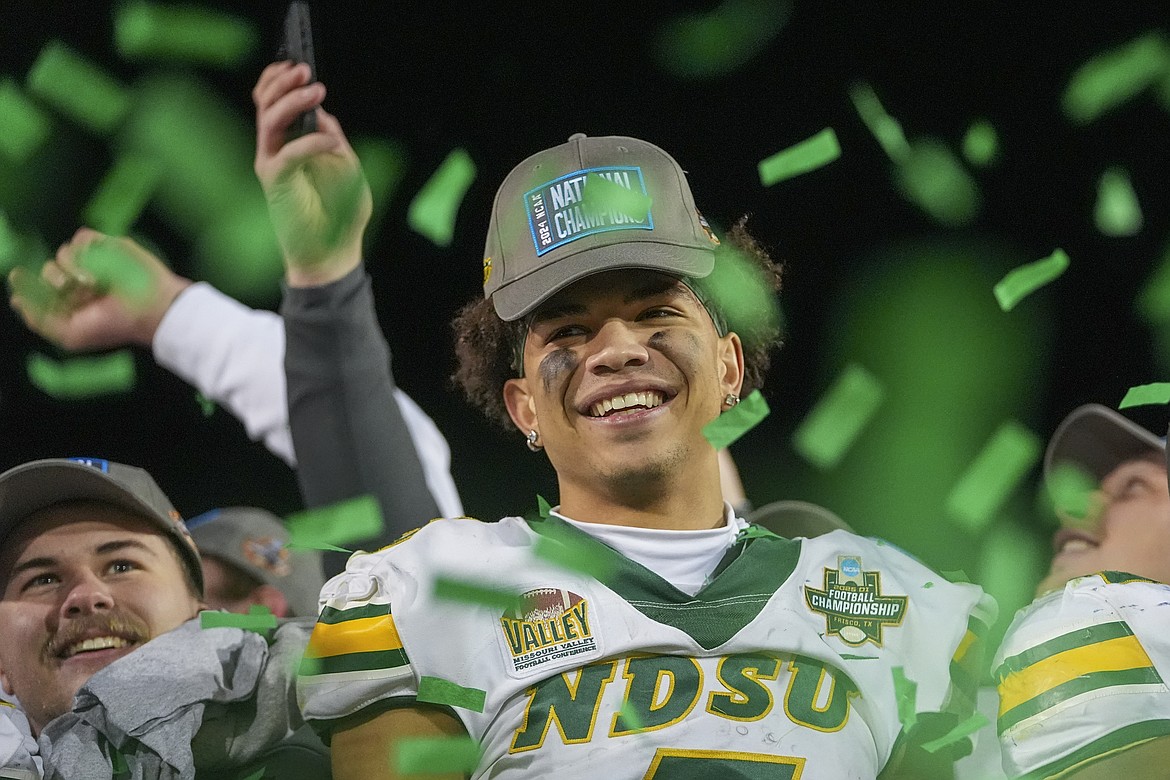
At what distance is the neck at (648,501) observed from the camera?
1992 millimetres

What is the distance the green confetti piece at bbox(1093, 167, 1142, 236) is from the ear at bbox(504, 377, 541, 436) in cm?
126

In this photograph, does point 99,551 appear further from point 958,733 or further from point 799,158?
point 799,158

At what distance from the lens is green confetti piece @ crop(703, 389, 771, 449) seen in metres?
1.96

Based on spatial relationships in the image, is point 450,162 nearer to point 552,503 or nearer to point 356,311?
point 356,311

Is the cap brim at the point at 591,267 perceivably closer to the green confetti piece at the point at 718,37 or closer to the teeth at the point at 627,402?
the teeth at the point at 627,402

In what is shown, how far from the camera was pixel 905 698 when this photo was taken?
1.85 meters

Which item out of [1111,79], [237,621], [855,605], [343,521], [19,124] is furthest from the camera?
[1111,79]

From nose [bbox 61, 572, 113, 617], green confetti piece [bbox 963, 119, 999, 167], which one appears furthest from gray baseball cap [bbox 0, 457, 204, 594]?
green confetti piece [bbox 963, 119, 999, 167]

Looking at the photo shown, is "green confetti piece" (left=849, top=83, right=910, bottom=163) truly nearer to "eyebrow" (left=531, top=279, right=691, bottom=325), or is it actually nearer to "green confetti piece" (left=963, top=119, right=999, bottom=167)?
"green confetti piece" (left=963, top=119, right=999, bottom=167)

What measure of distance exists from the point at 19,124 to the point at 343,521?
89cm

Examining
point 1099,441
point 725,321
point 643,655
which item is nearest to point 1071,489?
point 1099,441

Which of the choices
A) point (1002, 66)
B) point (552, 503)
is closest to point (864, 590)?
point (552, 503)

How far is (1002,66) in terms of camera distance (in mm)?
2762

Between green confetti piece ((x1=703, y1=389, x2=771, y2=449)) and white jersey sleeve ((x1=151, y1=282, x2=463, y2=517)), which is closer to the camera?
green confetti piece ((x1=703, y1=389, x2=771, y2=449))
